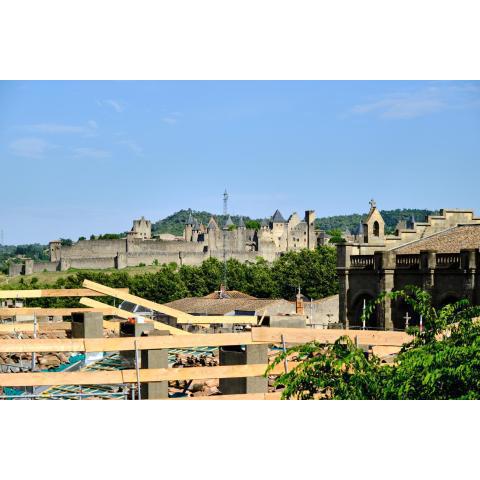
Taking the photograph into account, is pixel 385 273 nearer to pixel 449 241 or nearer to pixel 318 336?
pixel 449 241

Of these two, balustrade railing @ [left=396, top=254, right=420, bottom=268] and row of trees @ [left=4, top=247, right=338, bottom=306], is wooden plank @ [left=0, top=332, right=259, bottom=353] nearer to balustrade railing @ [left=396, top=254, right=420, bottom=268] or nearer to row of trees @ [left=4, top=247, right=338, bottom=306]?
balustrade railing @ [left=396, top=254, right=420, bottom=268]

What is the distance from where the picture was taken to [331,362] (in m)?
10.3

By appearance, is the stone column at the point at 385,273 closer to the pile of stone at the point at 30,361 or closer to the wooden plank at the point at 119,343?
the pile of stone at the point at 30,361

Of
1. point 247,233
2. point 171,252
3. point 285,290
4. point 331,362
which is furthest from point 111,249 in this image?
point 331,362

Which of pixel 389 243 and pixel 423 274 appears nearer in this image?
pixel 423 274

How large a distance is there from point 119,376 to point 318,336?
10.5ft

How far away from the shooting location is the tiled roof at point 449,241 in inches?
1117

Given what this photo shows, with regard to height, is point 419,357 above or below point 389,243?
below

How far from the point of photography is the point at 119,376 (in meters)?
12.4

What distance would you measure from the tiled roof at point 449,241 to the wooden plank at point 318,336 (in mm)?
14664

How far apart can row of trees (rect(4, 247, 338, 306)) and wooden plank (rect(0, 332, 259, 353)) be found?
6199 cm

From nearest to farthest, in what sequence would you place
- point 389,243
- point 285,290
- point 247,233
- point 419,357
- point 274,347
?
1. point 419,357
2. point 274,347
3. point 389,243
4. point 285,290
5. point 247,233

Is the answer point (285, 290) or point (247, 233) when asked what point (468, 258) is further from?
point (247, 233)

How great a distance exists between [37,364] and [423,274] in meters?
14.2
